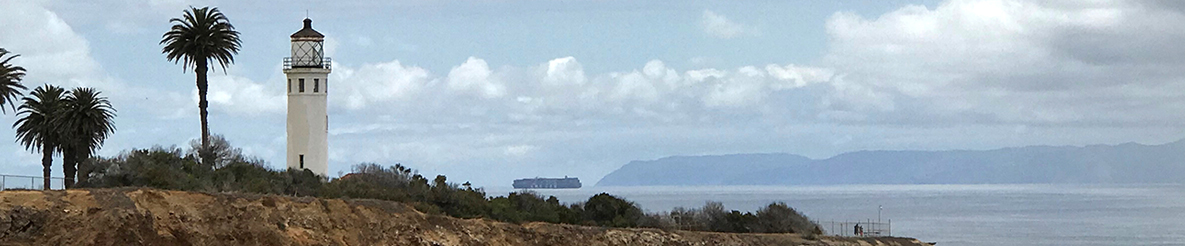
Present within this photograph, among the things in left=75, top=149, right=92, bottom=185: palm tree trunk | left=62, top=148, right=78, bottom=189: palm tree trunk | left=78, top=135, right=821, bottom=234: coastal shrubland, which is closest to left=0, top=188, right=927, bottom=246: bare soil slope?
left=78, top=135, right=821, bottom=234: coastal shrubland

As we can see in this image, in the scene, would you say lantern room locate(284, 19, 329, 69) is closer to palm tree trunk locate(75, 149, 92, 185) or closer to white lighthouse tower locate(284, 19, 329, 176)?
white lighthouse tower locate(284, 19, 329, 176)

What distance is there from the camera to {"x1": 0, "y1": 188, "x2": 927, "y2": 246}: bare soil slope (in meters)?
31.2

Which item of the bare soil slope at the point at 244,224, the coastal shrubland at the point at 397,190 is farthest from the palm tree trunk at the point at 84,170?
the bare soil slope at the point at 244,224

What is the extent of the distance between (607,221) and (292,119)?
52.2 feet

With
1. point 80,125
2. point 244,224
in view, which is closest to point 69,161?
point 80,125

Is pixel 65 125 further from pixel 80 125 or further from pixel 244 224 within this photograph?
pixel 244 224

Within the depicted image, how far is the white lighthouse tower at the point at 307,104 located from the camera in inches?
2375

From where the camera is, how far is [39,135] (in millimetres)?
51562

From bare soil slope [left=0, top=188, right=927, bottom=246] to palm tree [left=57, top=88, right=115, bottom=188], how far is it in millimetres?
14256

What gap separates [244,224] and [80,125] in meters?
17.5

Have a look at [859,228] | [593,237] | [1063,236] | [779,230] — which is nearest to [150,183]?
[593,237]

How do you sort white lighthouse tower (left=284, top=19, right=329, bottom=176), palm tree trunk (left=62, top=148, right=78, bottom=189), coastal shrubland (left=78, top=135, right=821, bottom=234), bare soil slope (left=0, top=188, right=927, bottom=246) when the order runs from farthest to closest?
1. white lighthouse tower (left=284, top=19, right=329, bottom=176)
2. palm tree trunk (left=62, top=148, right=78, bottom=189)
3. coastal shrubland (left=78, top=135, right=821, bottom=234)
4. bare soil slope (left=0, top=188, right=927, bottom=246)

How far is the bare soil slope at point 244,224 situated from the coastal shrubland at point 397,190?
7.28ft

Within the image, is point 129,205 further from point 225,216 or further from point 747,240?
point 747,240
